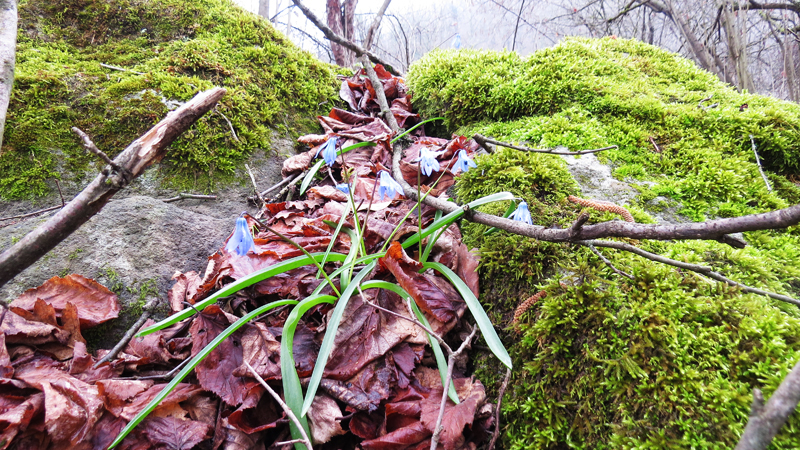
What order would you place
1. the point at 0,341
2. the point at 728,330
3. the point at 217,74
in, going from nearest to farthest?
the point at 728,330 < the point at 0,341 < the point at 217,74

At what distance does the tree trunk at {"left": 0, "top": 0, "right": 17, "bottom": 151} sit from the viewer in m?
1.53

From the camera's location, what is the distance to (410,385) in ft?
4.31

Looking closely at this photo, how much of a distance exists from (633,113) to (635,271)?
5.30ft

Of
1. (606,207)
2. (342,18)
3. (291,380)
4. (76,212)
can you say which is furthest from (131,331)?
(342,18)

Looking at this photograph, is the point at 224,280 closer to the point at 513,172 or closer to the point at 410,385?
the point at 410,385

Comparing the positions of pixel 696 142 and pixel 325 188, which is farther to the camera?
pixel 325 188

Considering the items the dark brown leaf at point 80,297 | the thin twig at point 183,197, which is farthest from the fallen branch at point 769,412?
the thin twig at point 183,197

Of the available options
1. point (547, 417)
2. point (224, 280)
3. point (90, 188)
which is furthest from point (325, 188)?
point (547, 417)

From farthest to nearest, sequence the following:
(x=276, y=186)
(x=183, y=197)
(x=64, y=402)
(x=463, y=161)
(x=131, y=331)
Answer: (x=276, y=186)
(x=183, y=197)
(x=463, y=161)
(x=131, y=331)
(x=64, y=402)

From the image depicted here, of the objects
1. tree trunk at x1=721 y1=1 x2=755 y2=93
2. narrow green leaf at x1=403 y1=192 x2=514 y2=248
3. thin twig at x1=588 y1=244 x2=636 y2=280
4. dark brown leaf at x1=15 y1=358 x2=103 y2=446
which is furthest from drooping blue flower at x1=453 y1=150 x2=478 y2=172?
tree trunk at x1=721 y1=1 x2=755 y2=93

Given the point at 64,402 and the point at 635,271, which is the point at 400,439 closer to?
the point at 635,271

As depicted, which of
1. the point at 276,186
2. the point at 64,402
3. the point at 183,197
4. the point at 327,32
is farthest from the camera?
the point at 327,32

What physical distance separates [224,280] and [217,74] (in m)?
2.00

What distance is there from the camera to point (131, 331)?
150 centimetres
